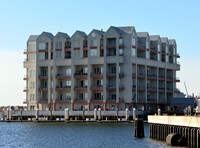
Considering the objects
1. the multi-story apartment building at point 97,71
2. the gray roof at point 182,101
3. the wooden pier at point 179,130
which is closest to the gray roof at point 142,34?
the multi-story apartment building at point 97,71

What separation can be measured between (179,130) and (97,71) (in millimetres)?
103371

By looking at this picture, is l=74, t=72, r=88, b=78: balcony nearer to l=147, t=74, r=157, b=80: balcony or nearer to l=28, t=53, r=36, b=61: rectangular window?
l=28, t=53, r=36, b=61: rectangular window

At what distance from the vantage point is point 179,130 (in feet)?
243

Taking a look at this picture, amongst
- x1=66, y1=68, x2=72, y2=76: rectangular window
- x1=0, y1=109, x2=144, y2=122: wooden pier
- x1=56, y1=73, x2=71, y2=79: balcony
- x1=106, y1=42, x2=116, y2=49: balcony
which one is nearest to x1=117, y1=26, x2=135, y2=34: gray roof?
x1=106, y1=42, x2=116, y2=49: balcony

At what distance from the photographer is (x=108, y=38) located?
6732 inches

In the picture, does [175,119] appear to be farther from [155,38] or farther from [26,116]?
[155,38]

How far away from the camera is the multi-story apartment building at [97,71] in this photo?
6742 inches

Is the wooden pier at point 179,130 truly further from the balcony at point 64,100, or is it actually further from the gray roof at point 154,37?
the gray roof at point 154,37

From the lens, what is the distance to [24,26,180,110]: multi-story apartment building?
562 feet

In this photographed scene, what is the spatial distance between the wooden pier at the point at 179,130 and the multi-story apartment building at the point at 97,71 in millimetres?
84324

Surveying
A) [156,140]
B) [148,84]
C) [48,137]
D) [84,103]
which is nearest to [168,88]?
[148,84]

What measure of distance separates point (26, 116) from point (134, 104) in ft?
117

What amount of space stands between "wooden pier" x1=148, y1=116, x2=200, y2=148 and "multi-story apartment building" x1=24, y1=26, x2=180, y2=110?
84324 millimetres

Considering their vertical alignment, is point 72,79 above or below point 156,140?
above
